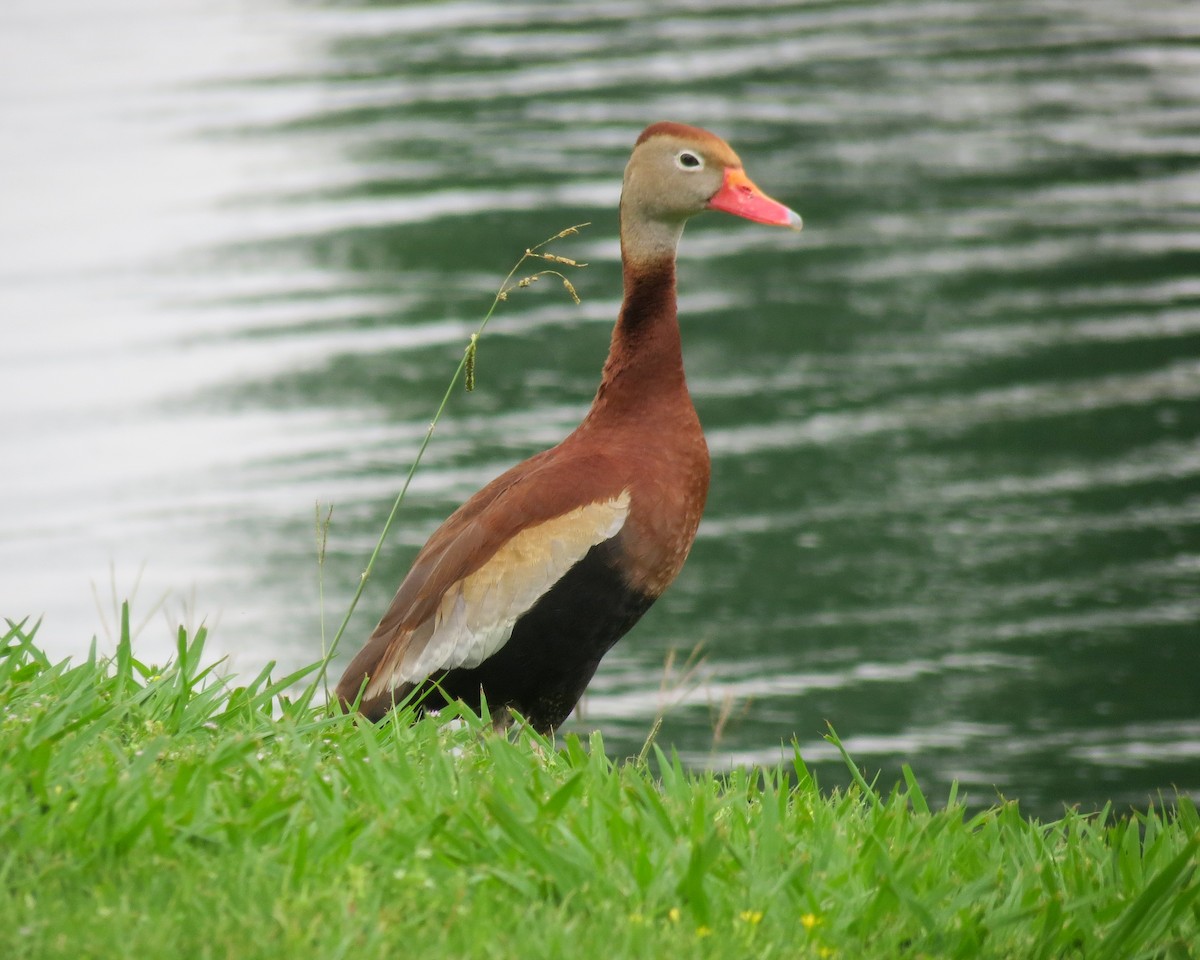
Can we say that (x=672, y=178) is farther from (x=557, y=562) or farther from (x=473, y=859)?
(x=473, y=859)

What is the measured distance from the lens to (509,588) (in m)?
4.60

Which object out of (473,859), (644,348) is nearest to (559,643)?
(644,348)

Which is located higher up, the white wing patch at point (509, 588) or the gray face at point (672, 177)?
the gray face at point (672, 177)

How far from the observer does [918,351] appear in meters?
11.2

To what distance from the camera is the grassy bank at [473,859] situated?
119 inches

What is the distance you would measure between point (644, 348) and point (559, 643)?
0.92 m

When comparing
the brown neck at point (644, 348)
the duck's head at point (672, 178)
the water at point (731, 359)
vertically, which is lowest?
the water at point (731, 359)

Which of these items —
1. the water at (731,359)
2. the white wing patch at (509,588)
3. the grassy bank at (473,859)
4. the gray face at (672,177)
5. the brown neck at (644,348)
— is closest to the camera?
the grassy bank at (473,859)

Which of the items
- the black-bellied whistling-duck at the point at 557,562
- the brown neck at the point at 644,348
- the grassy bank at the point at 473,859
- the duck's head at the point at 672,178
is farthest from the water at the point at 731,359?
the grassy bank at the point at 473,859

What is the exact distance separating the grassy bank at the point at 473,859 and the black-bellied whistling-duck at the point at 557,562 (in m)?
0.64

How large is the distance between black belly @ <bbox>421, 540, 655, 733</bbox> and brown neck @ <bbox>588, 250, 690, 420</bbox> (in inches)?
21.5

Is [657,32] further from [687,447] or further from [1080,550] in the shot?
[687,447]

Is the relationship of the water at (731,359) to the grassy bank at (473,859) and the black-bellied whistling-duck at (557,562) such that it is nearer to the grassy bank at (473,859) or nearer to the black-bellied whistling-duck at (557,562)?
the black-bellied whistling-duck at (557,562)

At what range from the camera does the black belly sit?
462cm
